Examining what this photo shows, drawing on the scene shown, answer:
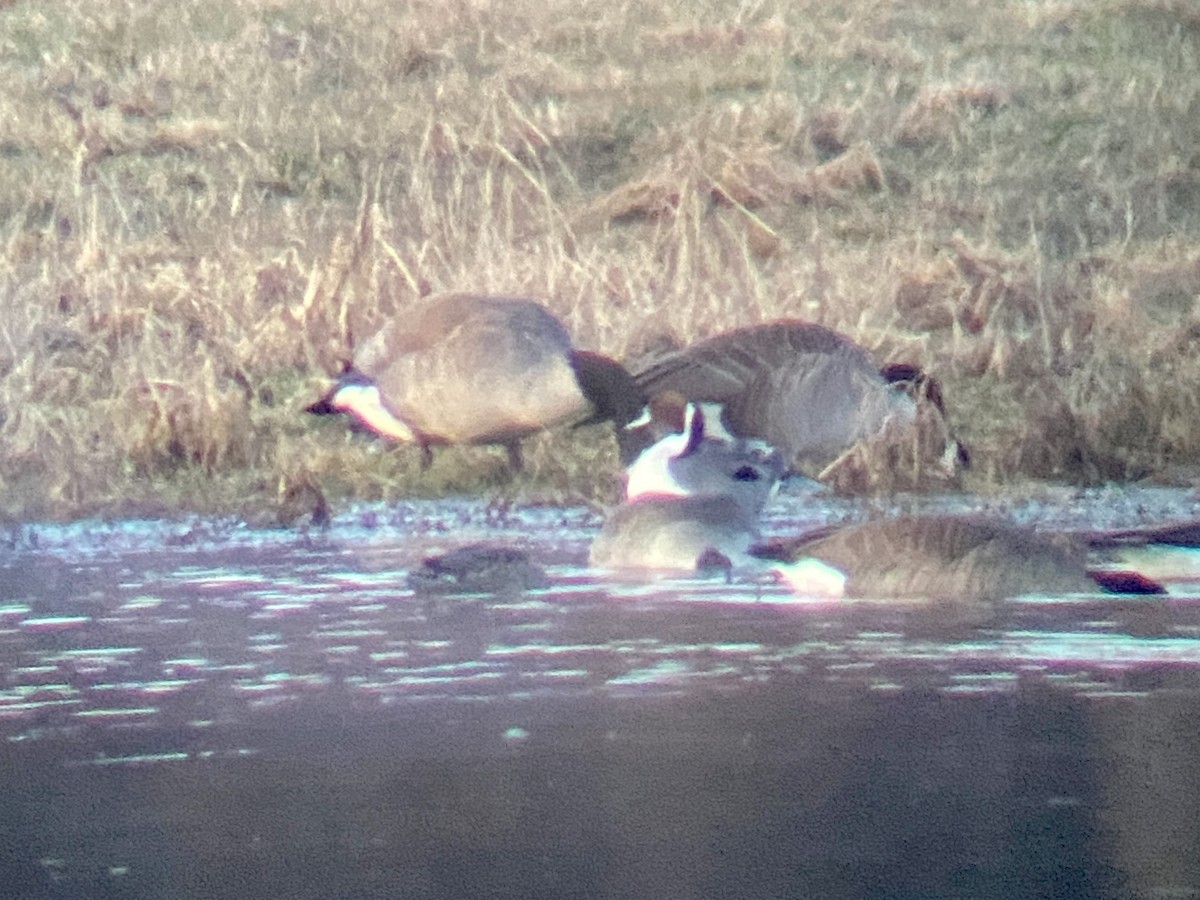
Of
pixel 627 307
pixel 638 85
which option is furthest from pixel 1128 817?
pixel 638 85

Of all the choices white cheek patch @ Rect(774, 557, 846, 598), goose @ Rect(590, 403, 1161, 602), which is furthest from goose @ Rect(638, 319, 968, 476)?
white cheek patch @ Rect(774, 557, 846, 598)

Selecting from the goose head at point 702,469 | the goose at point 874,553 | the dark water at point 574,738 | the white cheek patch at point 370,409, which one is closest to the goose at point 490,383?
the white cheek patch at point 370,409

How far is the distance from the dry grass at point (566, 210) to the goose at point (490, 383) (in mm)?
108

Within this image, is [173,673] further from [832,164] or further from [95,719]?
[832,164]

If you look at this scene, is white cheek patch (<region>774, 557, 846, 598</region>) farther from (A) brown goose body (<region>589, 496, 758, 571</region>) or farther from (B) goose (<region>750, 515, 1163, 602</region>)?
(A) brown goose body (<region>589, 496, 758, 571</region>)

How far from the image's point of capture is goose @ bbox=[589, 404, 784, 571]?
252 inches

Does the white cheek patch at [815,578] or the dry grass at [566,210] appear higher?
the dry grass at [566,210]

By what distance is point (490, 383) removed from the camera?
768cm

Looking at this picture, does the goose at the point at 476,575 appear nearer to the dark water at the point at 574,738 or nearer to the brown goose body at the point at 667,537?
the dark water at the point at 574,738

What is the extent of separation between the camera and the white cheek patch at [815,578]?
19.7 ft

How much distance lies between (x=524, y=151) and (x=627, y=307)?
2811 mm

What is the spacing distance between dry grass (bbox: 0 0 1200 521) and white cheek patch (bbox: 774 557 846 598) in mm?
1382

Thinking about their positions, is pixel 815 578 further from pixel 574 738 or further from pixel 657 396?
pixel 657 396

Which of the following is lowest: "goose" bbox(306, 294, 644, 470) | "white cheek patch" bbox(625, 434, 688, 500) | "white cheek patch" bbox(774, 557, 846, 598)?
"white cheek patch" bbox(774, 557, 846, 598)
